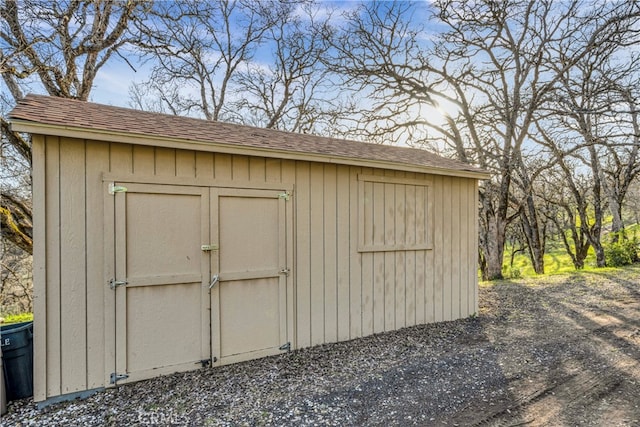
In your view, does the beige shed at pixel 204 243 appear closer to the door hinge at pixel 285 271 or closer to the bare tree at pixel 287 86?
the door hinge at pixel 285 271

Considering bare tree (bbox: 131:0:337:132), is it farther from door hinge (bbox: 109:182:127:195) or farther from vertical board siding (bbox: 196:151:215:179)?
door hinge (bbox: 109:182:127:195)

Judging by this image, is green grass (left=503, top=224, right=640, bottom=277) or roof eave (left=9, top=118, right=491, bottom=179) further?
green grass (left=503, top=224, right=640, bottom=277)

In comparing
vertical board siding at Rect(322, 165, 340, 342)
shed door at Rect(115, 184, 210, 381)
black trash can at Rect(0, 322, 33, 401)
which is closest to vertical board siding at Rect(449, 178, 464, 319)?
vertical board siding at Rect(322, 165, 340, 342)

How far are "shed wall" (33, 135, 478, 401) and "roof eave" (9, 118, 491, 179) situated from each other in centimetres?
14

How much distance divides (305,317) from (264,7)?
1001cm

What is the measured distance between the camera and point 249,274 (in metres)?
3.86

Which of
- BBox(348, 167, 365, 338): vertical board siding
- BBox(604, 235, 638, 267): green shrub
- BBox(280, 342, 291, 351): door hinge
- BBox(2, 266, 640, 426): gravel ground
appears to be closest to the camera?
BBox(2, 266, 640, 426): gravel ground

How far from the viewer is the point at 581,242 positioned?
1461 cm

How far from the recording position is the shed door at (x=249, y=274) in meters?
3.72

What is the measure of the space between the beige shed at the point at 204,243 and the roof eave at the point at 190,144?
12 millimetres

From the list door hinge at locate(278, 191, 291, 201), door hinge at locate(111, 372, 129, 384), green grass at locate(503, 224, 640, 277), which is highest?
door hinge at locate(278, 191, 291, 201)

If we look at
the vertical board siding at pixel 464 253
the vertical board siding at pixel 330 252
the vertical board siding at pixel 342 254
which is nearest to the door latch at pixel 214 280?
the vertical board siding at pixel 330 252

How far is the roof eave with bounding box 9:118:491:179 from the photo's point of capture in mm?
2854

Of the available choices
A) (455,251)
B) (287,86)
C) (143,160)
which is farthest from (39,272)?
(287,86)
